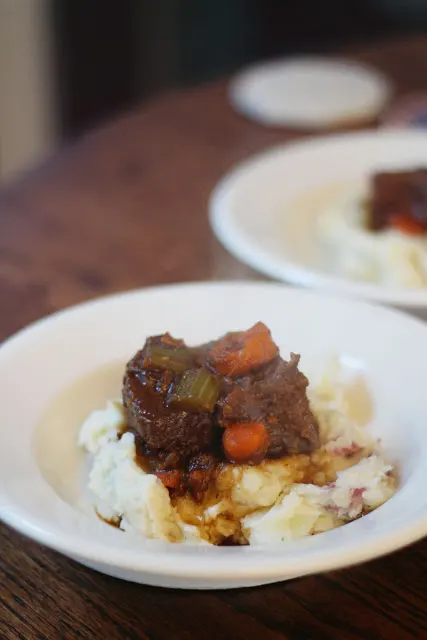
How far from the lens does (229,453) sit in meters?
1.58

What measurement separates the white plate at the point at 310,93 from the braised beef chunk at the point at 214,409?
241 centimetres

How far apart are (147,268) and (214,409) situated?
46.8 inches

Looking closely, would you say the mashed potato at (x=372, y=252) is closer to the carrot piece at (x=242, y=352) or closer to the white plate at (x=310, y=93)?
the carrot piece at (x=242, y=352)

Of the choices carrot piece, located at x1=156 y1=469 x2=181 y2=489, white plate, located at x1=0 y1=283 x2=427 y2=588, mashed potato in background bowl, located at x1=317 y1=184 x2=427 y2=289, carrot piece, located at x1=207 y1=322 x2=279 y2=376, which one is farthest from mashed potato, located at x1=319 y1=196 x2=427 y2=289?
carrot piece, located at x1=156 y1=469 x2=181 y2=489

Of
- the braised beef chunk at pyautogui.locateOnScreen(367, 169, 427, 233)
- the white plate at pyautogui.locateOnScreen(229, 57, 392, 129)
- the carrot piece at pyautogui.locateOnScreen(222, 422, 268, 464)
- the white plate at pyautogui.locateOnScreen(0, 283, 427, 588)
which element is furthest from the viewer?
the white plate at pyautogui.locateOnScreen(229, 57, 392, 129)

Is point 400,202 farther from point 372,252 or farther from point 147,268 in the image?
point 147,268

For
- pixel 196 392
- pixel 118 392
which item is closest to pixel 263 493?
pixel 196 392

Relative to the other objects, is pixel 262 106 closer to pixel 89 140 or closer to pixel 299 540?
pixel 89 140

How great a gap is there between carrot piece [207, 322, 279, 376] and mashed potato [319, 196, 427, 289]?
0.88 m

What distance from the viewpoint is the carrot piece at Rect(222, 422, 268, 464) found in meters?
1.57

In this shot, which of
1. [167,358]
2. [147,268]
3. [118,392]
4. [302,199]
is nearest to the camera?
[167,358]

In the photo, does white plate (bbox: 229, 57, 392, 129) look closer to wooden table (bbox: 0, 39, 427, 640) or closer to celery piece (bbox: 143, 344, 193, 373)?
wooden table (bbox: 0, 39, 427, 640)

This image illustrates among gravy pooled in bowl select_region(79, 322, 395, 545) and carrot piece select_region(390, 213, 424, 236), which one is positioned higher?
gravy pooled in bowl select_region(79, 322, 395, 545)

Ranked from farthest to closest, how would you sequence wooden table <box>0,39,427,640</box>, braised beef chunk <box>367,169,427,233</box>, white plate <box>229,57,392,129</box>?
white plate <box>229,57,392,129</box> → braised beef chunk <box>367,169,427,233</box> → wooden table <box>0,39,427,640</box>
